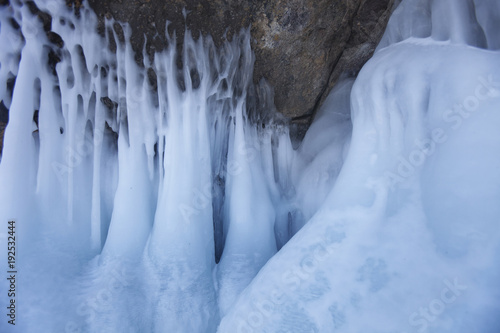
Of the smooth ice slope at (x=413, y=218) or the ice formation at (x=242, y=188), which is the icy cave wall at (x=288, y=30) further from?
the smooth ice slope at (x=413, y=218)

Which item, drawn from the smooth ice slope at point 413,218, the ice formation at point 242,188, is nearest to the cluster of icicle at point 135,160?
the ice formation at point 242,188

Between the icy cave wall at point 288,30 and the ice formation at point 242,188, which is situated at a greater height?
the icy cave wall at point 288,30

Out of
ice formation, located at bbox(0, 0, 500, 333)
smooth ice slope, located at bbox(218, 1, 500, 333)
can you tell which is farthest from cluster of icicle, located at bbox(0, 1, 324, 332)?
smooth ice slope, located at bbox(218, 1, 500, 333)

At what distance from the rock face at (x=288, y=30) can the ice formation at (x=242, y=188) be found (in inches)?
3.3

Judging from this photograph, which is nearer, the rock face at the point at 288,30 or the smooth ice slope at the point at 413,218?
the smooth ice slope at the point at 413,218

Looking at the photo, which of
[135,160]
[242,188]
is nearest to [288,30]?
[242,188]

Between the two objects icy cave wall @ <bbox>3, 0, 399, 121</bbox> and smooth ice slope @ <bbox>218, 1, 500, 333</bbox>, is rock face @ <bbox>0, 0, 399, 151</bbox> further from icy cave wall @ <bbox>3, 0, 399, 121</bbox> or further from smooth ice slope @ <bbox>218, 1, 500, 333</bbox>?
smooth ice slope @ <bbox>218, 1, 500, 333</bbox>

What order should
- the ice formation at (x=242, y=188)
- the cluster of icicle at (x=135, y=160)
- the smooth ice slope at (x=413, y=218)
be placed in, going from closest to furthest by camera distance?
the smooth ice slope at (x=413, y=218) → the ice formation at (x=242, y=188) → the cluster of icicle at (x=135, y=160)

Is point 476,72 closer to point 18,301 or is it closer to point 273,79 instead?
point 273,79

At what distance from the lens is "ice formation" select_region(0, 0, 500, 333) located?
1346mm

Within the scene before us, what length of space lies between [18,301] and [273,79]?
190cm

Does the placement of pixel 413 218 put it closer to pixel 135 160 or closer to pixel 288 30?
pixel 288 30

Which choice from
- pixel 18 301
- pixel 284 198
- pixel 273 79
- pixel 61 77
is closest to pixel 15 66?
pixel 61 77

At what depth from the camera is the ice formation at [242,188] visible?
1.35 m
